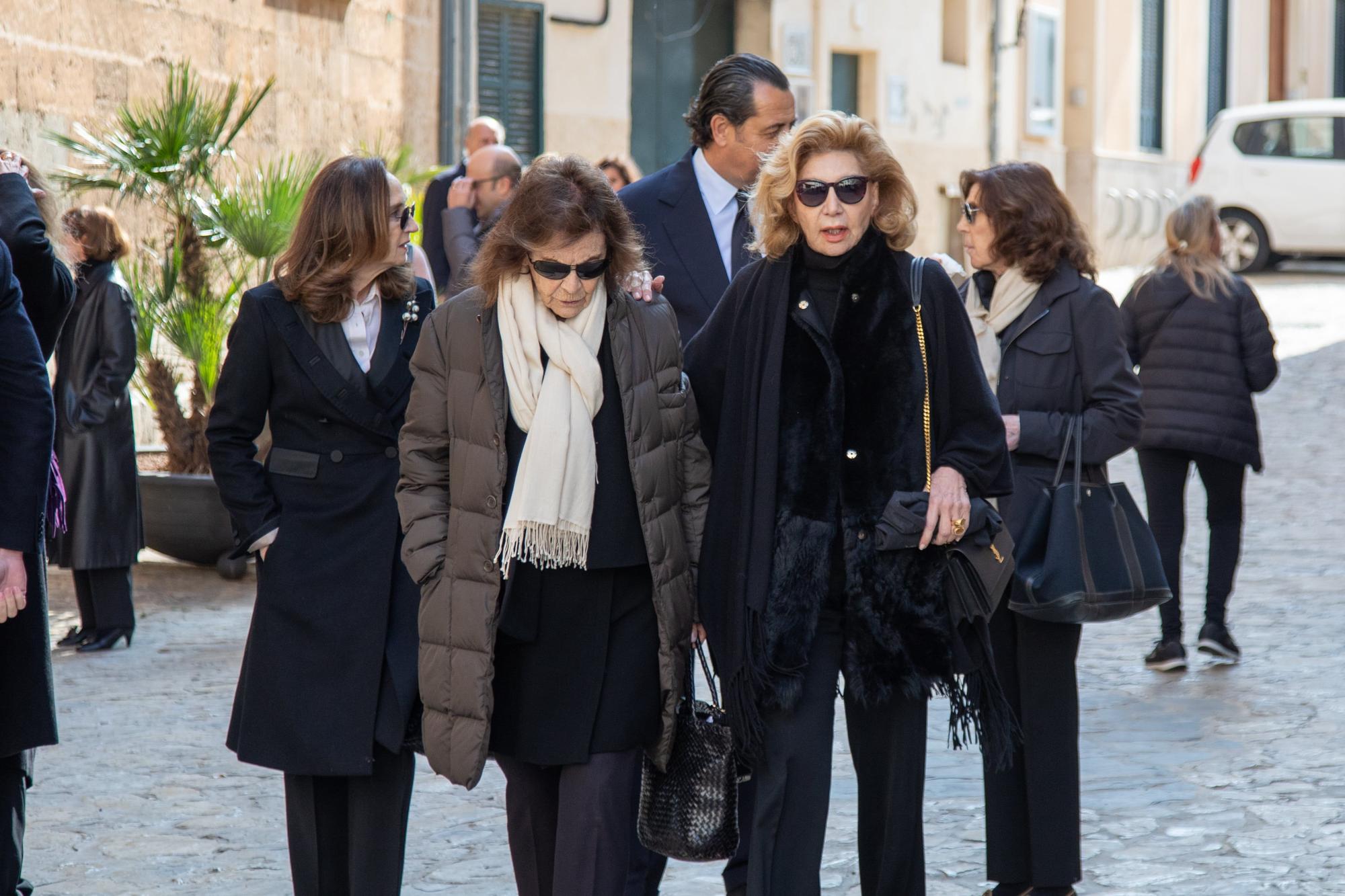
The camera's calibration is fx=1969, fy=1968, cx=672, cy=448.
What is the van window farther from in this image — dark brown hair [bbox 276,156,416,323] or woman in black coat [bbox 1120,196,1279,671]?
dark brown hair [bbox 276,156,416,323]

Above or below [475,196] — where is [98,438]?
below

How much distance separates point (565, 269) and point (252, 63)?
9098 mm

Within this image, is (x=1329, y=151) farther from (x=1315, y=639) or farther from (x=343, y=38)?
(x=1315, y=639)

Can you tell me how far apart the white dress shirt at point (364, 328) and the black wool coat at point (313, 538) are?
0.03 meters

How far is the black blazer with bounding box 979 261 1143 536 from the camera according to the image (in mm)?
4879

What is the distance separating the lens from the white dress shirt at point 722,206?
5.14 meters

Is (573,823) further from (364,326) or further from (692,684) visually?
(364,326)

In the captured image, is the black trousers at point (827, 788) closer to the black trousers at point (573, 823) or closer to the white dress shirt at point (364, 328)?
the black trousers at point (573, 823)

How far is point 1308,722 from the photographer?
664 centimetres

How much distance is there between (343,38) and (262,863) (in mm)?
9166

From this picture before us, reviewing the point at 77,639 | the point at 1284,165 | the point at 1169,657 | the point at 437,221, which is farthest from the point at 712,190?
the point at 1284,165

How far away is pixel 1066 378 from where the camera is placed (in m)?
Answer: 4.93

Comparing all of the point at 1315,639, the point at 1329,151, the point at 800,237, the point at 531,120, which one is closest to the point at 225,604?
the point at 1315,639

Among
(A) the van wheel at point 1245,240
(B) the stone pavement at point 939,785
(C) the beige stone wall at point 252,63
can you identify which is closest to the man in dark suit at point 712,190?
(B) the stone pavement at point 939,785
